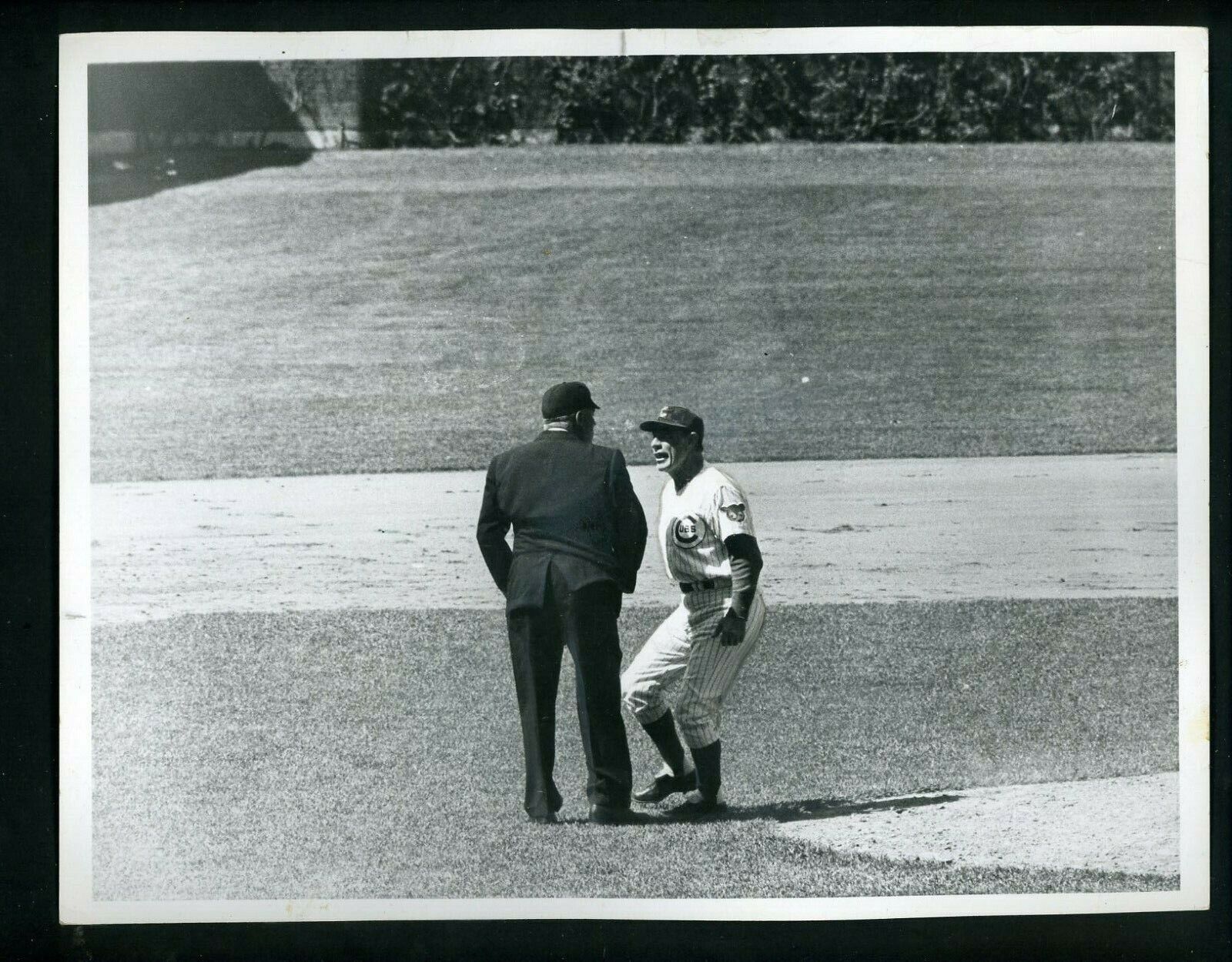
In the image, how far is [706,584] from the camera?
214 inches

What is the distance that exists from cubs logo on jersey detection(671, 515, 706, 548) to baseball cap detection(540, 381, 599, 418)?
639 mm

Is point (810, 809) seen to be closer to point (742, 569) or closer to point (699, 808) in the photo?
point (699, 808)

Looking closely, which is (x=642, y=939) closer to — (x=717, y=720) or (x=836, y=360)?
(x=717, y=720)

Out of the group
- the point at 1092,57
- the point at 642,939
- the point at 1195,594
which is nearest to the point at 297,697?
the point at 642,939

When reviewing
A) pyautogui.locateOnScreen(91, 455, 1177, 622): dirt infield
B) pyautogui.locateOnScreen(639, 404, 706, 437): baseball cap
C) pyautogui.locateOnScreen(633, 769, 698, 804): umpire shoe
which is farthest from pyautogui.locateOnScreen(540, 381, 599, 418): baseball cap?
pyautogui.locateOnScreen(633, 769, 698, 804): umpire shoe

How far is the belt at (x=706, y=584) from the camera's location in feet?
17.8

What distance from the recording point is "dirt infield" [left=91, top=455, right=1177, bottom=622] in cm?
581

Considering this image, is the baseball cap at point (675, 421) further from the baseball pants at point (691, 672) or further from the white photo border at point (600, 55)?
the white photo border at point (600, 55)

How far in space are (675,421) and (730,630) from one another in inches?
35.6

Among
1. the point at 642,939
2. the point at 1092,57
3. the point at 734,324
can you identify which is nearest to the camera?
the point at 642,939

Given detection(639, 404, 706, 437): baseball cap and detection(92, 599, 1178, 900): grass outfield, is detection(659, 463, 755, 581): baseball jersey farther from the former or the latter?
detection(92, 599, 1178, 900): grass outfield

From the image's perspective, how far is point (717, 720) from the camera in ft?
18.1

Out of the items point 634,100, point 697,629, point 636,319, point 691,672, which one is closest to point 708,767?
point 691,672

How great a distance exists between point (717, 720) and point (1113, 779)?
5.71ft
